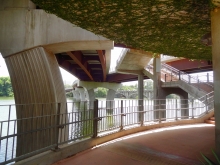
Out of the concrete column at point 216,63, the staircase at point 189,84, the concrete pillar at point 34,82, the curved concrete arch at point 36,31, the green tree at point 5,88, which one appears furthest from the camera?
the green tree at point 5,88

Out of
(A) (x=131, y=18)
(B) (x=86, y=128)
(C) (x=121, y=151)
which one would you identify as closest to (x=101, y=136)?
(B) (x=86, y=128)

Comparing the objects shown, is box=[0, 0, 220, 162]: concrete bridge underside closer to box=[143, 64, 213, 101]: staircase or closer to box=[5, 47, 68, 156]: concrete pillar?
box=[5, 47, 68, 156]: concrete pillar

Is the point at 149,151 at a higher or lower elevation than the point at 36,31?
lower

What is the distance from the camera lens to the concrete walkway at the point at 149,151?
172 inches

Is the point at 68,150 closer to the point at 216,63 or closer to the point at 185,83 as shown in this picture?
the point at 216,63

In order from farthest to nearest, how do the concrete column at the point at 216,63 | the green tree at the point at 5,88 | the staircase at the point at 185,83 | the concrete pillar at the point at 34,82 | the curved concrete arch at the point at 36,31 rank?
the green tree at the point at 5,88
the staircase at the point at 185,83
the concrete pillar at the point at 34,82
the curved concrete arch at the point at 36,31
the concrete column at the point at 216,63

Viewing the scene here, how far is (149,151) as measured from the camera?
507cm

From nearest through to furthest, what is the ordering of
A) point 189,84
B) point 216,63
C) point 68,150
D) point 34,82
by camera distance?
point 216,63 → point 68,150 → point 34,82 → point 189,84

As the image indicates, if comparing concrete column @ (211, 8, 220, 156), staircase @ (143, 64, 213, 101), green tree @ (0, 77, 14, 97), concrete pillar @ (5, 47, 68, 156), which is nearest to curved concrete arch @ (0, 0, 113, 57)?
concrete pillar @ (5, 47, 68, 156)

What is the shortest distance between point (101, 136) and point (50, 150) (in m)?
1.82

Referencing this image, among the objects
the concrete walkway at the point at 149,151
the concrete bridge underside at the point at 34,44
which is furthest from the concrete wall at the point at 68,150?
the concrete bridge underside at the point at 34,44

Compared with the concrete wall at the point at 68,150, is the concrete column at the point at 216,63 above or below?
above

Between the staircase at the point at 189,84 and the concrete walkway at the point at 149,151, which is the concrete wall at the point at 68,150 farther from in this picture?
the staircase at the point at 189,84

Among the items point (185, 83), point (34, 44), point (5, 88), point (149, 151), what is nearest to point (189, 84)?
point (185, 83)
